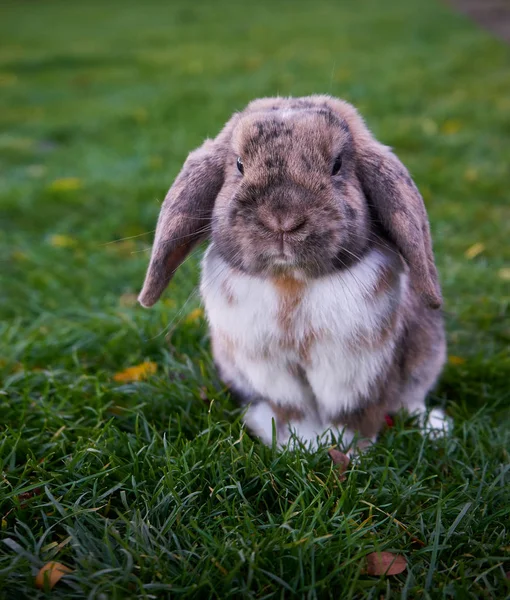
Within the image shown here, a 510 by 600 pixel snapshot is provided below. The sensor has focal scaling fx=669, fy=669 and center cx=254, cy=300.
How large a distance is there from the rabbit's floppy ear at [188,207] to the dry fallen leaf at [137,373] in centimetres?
60

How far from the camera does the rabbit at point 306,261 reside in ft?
7.05

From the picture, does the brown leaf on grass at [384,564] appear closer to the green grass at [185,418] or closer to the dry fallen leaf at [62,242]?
the green grass at [185,418]

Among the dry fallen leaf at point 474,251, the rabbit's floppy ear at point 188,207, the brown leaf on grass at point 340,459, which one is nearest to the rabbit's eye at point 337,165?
the rabbit's floppy ear at point 188,207

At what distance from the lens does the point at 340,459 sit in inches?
94.7

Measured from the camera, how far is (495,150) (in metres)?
6.07

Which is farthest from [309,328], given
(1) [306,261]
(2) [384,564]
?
(2) [384,564]

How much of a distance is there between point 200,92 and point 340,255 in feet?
20.8

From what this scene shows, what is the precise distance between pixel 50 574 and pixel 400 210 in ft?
5.12

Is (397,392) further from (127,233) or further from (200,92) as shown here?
(200,92)

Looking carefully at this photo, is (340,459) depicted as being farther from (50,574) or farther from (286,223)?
(50,574)

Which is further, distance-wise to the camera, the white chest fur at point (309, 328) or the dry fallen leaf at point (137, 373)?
the dry fallen leaf at point (137, 373)

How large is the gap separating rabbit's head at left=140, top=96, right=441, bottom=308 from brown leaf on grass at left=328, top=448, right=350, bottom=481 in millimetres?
633

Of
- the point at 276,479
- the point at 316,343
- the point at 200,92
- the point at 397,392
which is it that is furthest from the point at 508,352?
the point at 200,92

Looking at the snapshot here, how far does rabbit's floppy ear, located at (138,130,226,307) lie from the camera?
7.88 feet
